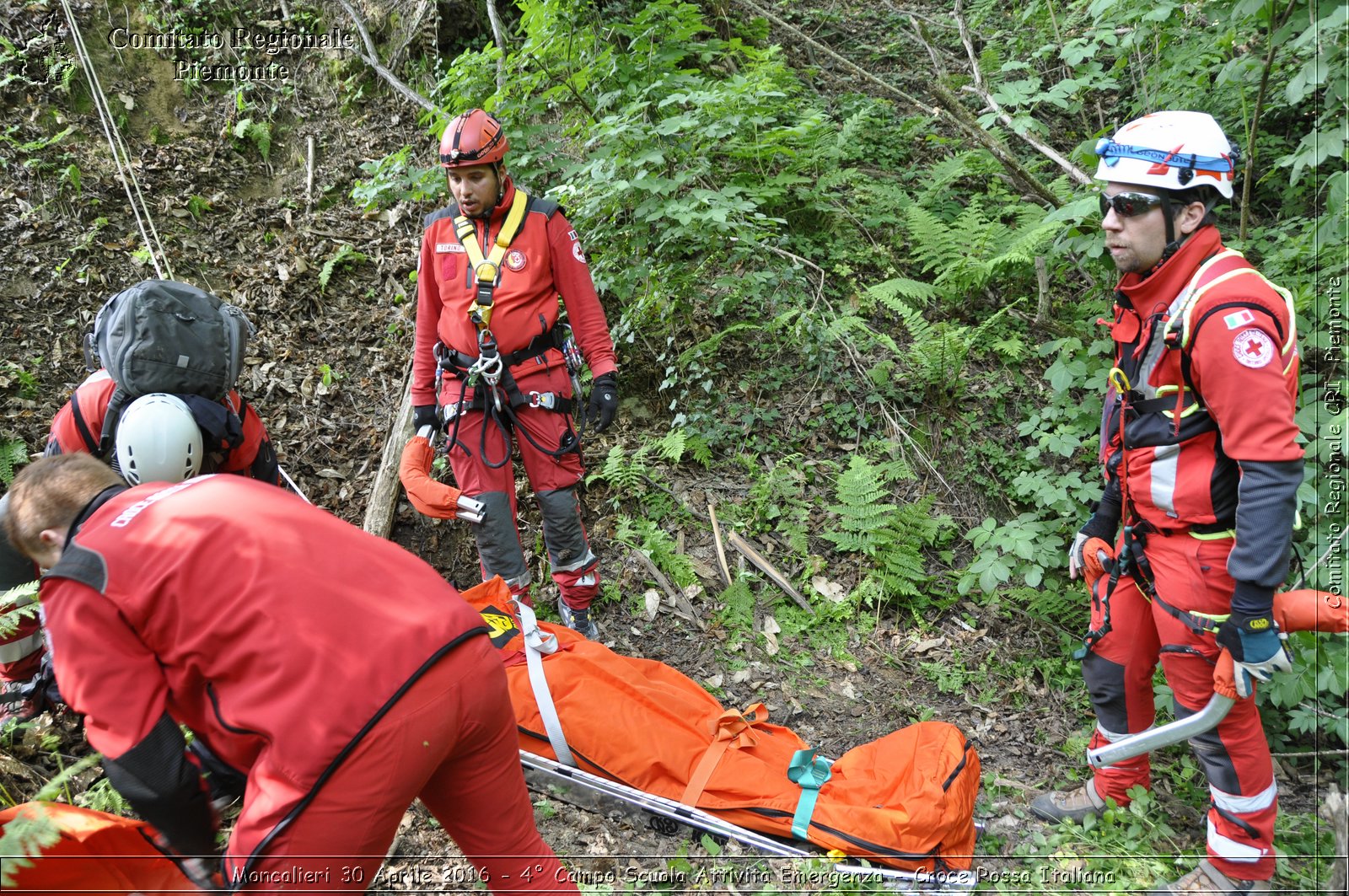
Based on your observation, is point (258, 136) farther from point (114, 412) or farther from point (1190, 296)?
point (1190, 296)

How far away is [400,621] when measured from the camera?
7.32ft

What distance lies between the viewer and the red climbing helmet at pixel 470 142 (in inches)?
174

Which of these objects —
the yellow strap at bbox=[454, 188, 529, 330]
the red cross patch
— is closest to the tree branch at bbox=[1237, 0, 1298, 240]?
the red cross patch

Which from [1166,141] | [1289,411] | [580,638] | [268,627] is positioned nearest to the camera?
[268,627]

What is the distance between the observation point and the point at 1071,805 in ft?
12.5

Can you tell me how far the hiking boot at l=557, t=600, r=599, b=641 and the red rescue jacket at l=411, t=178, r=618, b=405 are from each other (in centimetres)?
140

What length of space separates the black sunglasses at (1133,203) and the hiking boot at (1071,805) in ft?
8.60

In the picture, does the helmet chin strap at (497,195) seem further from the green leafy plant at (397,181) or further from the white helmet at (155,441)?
the white helmet at (155,441)

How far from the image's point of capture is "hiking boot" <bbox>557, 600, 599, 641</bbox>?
16.6 ft

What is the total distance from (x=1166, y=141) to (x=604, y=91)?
4.15m

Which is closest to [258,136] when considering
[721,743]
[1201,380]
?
[721,743]

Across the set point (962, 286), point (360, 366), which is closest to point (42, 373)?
point (360, 366)

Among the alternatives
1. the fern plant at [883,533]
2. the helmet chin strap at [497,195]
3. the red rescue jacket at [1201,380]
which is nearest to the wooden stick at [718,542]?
the fern plant at [883,533]

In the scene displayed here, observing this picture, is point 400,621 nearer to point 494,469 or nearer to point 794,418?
point 494,469
